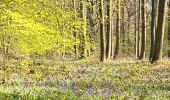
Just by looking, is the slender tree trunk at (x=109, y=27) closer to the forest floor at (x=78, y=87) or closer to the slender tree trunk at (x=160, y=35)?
the slender tree trunk at (x=160, y=35)

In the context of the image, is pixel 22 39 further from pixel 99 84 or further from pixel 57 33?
pixel 99 84

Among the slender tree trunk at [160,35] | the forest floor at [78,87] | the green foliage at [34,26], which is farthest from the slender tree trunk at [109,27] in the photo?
the green foliage at [34,26]

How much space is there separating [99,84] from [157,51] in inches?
451

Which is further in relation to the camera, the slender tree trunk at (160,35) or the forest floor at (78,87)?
the slender tree trunk at (160,35)

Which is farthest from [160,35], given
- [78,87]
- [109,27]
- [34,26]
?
[78,87]

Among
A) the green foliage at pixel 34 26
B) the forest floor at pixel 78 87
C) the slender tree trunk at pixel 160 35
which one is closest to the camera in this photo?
the forest floor at pixel 78 87

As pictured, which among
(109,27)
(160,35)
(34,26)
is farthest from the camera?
(109,27)

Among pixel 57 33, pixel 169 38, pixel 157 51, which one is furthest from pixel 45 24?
pixel 169 38

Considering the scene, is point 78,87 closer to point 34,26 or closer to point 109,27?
point 34,26

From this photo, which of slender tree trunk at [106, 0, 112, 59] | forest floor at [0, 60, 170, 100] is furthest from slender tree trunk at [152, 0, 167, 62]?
slender tree trunk at [106, 0, 112, 59]

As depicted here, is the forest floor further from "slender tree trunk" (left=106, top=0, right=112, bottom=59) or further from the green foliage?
"slender tree trunk" (left=106, top=0, right=112, bottom=59)

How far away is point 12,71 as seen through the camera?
63.4 feet

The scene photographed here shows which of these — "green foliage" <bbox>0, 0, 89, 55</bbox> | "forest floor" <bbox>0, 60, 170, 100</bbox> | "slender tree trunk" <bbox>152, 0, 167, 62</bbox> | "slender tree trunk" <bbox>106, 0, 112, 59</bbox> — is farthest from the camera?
"slender tree trunk" <bbox>106, 0, 112, 59</bbox>

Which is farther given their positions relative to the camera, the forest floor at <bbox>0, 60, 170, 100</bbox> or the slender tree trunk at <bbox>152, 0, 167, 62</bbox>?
the slender tree trunk at <bbox>152, 0, 167, 62</bbox>
